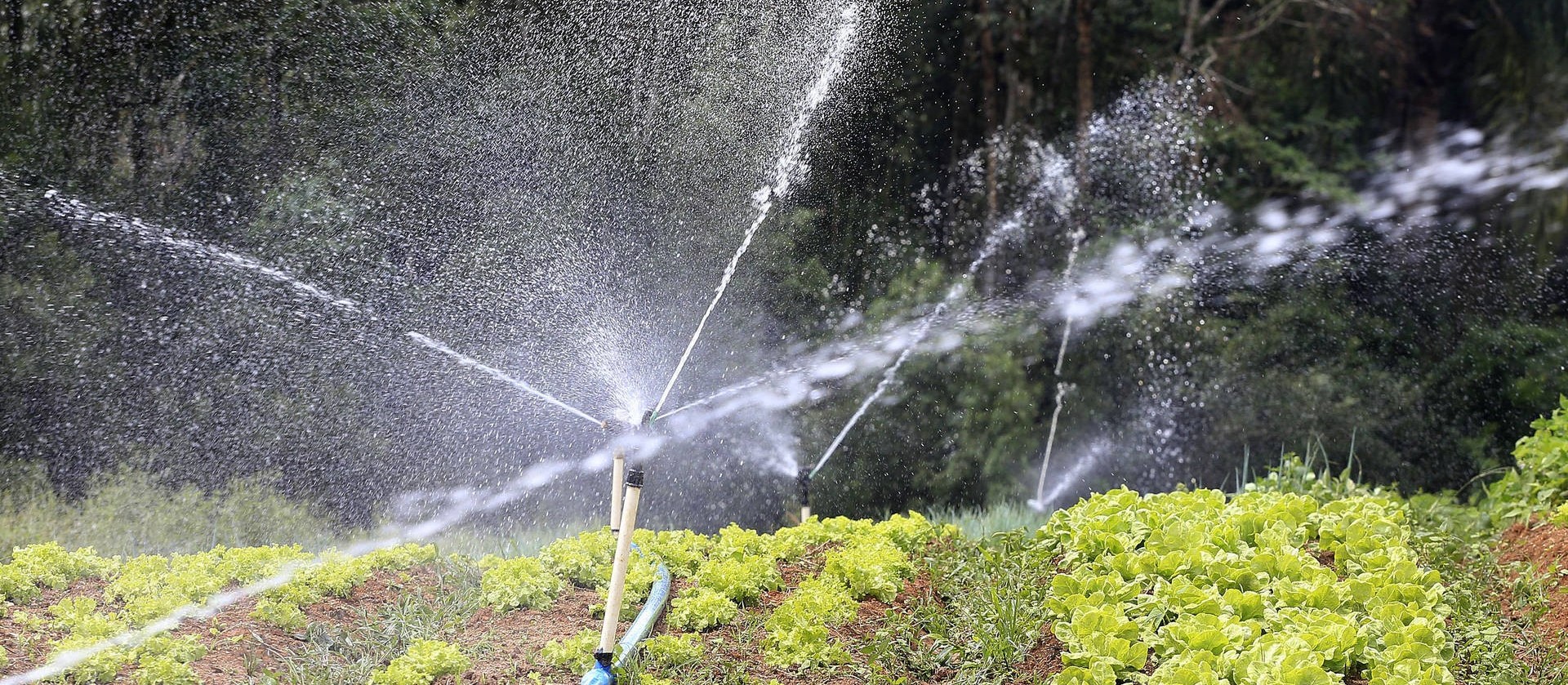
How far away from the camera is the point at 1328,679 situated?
298cm

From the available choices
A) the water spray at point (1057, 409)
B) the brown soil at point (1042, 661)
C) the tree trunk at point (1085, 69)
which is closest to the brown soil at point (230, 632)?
the brown soil at point (1042, 661)

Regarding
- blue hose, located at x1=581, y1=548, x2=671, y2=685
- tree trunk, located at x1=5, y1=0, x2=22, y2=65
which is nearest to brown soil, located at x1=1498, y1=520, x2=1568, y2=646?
blue hose, located at x1=581, y1=548, x2=671, y2=685

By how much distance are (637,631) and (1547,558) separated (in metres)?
3.54

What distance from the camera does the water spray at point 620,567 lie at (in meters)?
2.96

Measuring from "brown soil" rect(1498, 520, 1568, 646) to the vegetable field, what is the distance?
0.02m

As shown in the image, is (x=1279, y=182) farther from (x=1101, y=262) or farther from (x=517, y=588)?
(x=517, y=588)

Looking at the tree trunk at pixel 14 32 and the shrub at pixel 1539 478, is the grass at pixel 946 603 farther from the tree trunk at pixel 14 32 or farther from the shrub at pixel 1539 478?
the tree trunk at pixel 14 32

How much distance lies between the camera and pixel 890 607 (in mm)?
3994

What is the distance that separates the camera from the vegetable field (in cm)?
324

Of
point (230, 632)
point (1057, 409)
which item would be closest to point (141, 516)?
point (230, 632)

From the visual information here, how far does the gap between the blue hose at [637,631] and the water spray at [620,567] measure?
3 cm

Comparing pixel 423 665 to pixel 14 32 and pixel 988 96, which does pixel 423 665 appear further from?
pixel 988 96

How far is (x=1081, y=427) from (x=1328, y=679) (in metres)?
6.03

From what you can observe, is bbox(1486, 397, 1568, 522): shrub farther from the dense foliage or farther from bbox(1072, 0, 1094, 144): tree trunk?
bbox(1072, 0, 1094, 144): tree trunk
